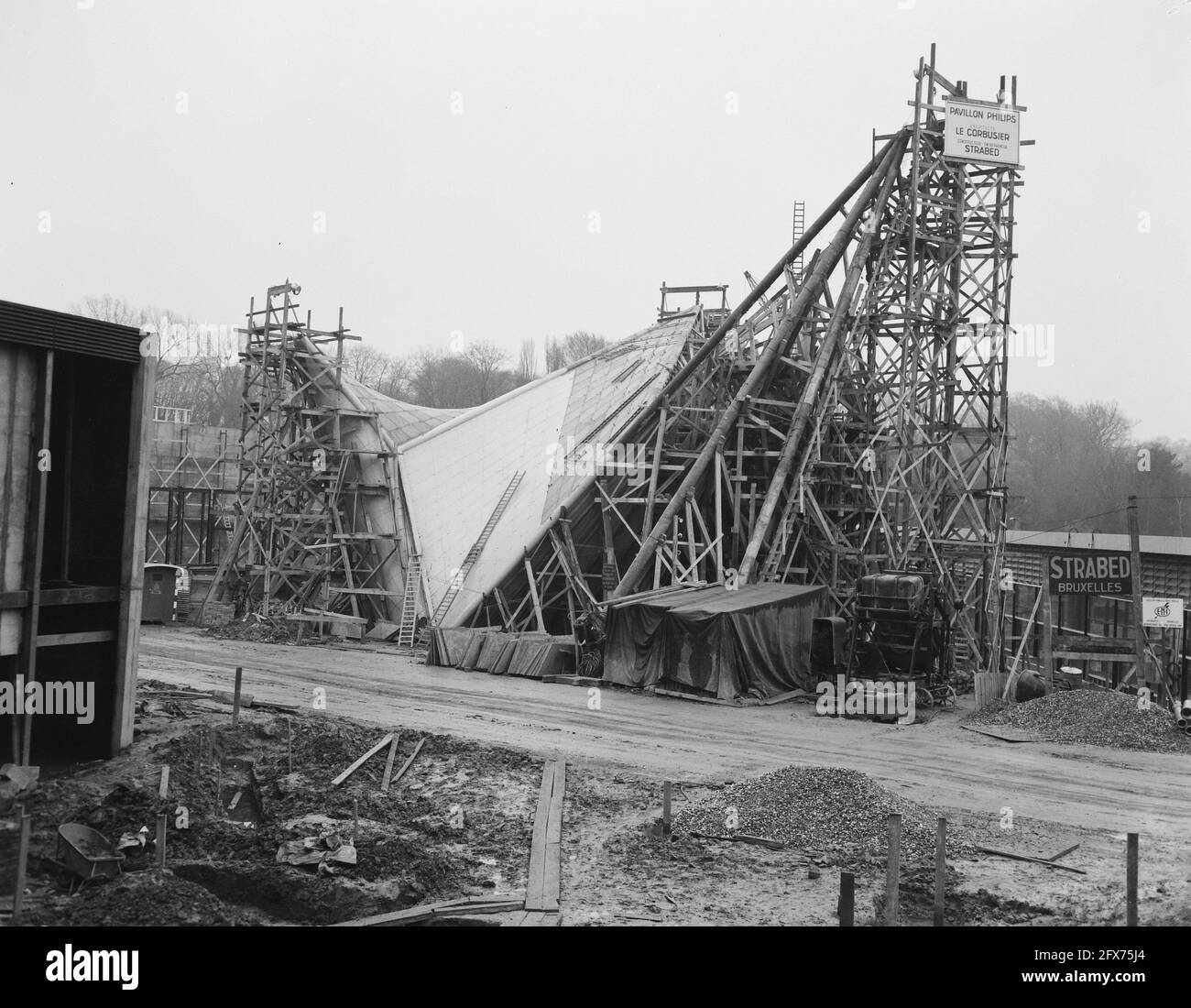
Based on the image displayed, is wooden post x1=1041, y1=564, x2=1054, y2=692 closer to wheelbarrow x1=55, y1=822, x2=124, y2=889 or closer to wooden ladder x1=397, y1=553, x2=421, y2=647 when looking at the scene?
wooden ladder x1=397, y1=553, x2=421, y2=647

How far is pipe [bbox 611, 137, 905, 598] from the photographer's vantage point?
28.7 m

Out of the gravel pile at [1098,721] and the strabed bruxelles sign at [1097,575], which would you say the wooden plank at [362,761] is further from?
the strabed bruxelles sign at [1097,575]

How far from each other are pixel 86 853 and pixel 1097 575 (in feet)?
64.1

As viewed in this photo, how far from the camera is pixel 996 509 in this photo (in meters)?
29.0

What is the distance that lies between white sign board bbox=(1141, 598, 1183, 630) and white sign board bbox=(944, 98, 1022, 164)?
511 inches

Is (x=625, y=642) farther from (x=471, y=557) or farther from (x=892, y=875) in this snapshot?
(x=892, y=875)

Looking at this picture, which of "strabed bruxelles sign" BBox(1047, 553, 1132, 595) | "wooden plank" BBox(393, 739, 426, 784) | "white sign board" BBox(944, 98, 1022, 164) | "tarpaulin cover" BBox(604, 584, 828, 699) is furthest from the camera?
"white sign board" BBox(944, 98, 1022, 164)

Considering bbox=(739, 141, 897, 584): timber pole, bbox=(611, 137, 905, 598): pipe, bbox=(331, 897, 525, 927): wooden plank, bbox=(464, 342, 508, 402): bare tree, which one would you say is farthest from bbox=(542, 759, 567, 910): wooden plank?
bbox=(464, 342, 508, 402): bare tree

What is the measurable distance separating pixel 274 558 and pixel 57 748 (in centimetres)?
2220

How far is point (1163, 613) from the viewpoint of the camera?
22109 mm

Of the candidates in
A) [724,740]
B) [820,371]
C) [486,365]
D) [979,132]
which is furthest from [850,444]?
[486,365]
